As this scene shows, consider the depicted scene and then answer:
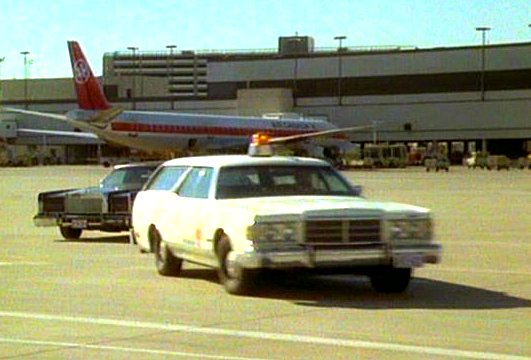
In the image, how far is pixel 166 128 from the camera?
83938 millimetres

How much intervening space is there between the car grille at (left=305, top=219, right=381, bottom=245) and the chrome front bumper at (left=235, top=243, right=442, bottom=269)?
0.13 metres

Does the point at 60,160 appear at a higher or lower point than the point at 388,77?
lower

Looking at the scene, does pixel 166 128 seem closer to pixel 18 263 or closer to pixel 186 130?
pixel 186 130

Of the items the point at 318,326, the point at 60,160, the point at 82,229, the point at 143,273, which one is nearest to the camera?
the point at 318,326

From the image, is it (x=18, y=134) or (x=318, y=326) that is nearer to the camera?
(x=318, y=326)

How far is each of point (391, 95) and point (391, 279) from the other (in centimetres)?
10300

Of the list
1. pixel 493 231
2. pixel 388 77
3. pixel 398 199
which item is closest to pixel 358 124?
pixel 388 77

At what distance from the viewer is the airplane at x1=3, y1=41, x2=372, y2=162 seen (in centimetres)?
8200

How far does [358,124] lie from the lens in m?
118

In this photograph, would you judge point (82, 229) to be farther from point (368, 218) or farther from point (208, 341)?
point (208, 341)

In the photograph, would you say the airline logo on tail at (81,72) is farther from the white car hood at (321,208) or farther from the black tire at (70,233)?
the white car hood at (321,208)

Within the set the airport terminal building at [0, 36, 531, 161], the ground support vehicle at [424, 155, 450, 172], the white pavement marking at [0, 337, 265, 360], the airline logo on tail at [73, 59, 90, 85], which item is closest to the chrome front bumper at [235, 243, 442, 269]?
the white pavement marking at [0, 337, 265, 360]

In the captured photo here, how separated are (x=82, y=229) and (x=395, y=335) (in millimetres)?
13946

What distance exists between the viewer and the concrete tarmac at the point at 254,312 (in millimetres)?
11398
